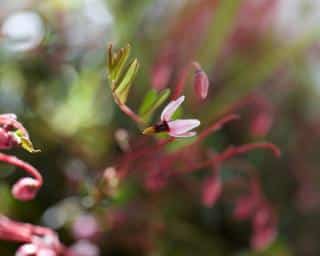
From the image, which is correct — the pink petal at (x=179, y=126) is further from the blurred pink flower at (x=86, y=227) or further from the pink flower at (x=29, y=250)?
the blurred pink flower at (x=86, y=227)

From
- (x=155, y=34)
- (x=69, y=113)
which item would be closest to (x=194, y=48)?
(x=155, y=34)

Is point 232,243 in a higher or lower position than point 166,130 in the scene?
lower

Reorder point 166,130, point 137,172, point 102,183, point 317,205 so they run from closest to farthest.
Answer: point 166,130 → point 102,183 → point 137,172 → point 317,205

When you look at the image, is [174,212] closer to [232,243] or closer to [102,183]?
[232,243]

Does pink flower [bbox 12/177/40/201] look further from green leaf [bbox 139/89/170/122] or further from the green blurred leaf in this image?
the green blurred leaf

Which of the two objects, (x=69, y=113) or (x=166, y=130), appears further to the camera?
(x=69, y=113)

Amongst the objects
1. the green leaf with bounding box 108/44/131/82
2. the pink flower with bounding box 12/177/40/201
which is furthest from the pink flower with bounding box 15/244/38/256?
the green leaf with bounding box 108/44/131/82

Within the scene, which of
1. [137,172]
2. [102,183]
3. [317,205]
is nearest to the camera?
[102,183]

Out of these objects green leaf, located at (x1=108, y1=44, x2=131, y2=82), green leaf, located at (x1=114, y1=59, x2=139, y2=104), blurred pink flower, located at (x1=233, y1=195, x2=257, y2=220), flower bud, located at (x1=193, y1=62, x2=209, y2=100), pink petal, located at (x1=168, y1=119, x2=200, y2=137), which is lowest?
blurred pink flower, located at (x1=233, y1=195, x2=257, y2=220)
